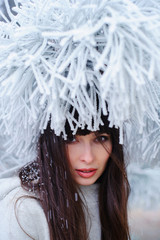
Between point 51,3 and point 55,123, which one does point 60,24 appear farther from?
point 55,123

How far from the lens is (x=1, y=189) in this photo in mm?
1117

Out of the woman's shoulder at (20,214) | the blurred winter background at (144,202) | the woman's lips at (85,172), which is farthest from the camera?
the blurred winter background at (144,202)

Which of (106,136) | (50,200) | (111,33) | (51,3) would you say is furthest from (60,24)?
(50,200)

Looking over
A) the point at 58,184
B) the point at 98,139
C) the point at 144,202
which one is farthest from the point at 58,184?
the point at 144,202

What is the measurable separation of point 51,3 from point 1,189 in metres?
0.66

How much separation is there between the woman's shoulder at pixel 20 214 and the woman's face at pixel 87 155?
177mm

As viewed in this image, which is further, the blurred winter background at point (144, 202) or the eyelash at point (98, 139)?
the blurred winter background at point (144, 202)

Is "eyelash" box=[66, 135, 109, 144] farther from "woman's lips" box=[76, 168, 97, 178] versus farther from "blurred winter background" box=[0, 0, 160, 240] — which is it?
"blurred winter background" box=[0, 0, 160, 240]

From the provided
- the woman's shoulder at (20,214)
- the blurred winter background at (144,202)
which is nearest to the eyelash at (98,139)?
the woman's shoulder at (20,214)

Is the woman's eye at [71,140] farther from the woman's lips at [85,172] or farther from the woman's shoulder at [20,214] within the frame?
the woman's shoulder at [20,214]

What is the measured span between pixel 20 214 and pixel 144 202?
0.80 meters

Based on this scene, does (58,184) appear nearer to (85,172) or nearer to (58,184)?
(58,184)

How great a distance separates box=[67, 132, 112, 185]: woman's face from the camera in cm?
107

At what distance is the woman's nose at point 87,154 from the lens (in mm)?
1054
